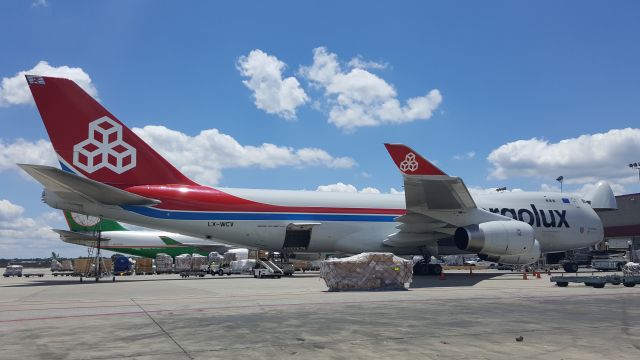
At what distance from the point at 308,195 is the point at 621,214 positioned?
58150 millimetres

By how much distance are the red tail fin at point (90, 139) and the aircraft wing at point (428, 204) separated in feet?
40.7

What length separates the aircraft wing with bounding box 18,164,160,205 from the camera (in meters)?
20.3

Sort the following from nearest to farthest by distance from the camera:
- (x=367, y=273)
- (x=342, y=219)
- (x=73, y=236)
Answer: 1. (x=367, y=273)
2. (x=342, y=219)
3. (x=73, y=236)

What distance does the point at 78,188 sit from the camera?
22188mm

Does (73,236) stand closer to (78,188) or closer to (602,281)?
(78,188)

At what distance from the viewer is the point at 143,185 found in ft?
82.9

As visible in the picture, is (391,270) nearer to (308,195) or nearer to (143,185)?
(308,195)

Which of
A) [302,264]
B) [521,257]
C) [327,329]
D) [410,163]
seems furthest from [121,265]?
[327,329]

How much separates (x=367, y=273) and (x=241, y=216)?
1025 centimetres

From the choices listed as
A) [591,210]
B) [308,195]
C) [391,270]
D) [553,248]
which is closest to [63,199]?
[308,195]

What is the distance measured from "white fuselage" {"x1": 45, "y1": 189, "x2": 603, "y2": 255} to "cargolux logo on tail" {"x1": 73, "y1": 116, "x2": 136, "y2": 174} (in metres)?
2.07

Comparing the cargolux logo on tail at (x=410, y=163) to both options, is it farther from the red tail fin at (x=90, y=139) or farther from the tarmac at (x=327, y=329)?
the red tail fin at (x=90, y=139)

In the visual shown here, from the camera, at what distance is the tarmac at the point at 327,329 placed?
6.85 meters

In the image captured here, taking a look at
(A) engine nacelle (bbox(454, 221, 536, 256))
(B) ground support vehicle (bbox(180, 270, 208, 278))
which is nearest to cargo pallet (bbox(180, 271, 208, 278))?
(B) ground support vehicle (bbox(180, 270, 208, 278))
